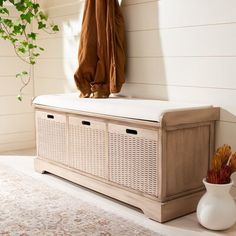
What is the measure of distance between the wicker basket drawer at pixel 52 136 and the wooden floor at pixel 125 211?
162mm

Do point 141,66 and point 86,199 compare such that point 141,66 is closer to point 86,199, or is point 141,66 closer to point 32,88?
point 86,199

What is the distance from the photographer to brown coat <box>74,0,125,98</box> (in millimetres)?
2783

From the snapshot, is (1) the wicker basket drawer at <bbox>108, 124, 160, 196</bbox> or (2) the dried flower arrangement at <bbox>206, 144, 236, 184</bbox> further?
(1) the wicker basket drawer at <bbox>108, 124, 160, 196</bbox>

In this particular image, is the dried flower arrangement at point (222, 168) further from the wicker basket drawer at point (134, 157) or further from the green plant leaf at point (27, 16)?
the green plant leaf at point (27, 16)

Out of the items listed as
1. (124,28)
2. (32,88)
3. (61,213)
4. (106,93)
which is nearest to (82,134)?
(106,93)

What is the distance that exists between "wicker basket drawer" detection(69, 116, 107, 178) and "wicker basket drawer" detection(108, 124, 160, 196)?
8 centimetres

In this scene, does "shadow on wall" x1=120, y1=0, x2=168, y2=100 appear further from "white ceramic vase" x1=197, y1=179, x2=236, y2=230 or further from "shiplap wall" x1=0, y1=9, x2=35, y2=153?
"shiplap wall" x1=0, y1=9, x2=35, y2=153

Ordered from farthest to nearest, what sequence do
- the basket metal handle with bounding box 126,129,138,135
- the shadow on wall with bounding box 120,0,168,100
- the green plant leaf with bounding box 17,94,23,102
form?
the green plant leaf with bounding box 17,94,23,102 < the shadow on wall with bounding box 120,0,168,100 < the basket metal handle with bounding box 126,129,138,135

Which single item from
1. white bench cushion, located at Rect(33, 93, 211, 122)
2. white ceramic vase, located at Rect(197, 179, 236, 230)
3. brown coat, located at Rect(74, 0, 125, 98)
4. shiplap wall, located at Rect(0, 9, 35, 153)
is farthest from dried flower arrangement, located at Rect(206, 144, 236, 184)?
shiplap wall, located at Rect(0, 9, 35, 153)

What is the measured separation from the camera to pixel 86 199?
2.48 meters

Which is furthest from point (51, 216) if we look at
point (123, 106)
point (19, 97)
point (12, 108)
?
point (12, 108)

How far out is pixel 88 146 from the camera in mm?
2602

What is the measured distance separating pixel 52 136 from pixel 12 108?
3.72 ft

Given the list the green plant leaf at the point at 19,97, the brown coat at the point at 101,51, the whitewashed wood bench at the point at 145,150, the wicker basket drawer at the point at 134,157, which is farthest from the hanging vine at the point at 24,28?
the wicker basket drawer at the point at 134,157
